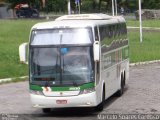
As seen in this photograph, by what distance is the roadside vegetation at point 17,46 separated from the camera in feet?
93.2

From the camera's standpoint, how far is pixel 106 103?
758 inches

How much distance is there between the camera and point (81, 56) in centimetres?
1659

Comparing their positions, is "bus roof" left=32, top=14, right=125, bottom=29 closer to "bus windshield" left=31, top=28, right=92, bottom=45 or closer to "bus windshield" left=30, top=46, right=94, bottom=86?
"bus windshield" left=31, top=28, right=92, bottom=45

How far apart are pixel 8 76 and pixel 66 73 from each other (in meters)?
11.2

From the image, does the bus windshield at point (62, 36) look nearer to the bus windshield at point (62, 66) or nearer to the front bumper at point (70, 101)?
the bus windshield at point (62, 66)

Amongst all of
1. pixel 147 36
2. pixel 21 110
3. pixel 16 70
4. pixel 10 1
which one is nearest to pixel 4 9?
pixel 10 1

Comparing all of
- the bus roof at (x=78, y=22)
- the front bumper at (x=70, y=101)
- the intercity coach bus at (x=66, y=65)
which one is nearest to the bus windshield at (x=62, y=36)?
the intercity coach bus at (x=66, y=65)

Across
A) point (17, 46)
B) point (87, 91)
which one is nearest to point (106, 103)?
point (87, 91)

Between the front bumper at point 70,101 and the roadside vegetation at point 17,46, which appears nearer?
the front bumper at point 70,101

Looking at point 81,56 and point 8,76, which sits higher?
point 81,56

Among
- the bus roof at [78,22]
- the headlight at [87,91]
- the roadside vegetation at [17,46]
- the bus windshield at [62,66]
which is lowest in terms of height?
the roadside vegetation at [17,46]

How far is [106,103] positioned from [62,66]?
3322 mm

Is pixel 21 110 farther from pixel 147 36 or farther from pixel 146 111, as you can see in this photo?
pixel 147 36

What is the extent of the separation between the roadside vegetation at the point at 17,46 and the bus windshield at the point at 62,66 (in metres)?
10.7
